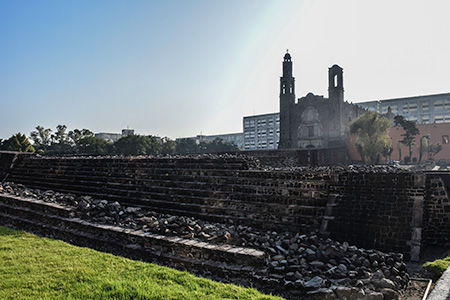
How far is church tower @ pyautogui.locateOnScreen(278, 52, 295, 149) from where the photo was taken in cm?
3525

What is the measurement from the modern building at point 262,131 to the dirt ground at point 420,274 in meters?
80.6

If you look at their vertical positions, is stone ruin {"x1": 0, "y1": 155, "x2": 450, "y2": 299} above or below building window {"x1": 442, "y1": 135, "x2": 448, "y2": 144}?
below

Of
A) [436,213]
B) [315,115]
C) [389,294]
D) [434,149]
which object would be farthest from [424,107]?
[389,294]

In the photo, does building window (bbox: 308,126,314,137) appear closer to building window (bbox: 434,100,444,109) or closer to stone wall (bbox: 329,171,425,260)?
stone wall (bbox: 329,171,425,260)

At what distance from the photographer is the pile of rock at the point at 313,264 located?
395cm

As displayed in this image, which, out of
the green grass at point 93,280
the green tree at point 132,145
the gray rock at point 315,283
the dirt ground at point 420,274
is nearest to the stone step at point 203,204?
Result: the dirt ground at point 420,274

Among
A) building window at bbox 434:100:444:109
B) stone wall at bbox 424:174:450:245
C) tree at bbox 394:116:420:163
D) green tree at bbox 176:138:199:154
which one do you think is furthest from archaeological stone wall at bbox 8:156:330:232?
building window at bbox 434:100:444:109

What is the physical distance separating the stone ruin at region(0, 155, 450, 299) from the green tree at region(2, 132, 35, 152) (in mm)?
33359

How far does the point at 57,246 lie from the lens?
19.5 feet

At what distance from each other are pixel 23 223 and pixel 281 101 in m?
31.3

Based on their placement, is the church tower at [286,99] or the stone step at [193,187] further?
the church tower at [286,99]

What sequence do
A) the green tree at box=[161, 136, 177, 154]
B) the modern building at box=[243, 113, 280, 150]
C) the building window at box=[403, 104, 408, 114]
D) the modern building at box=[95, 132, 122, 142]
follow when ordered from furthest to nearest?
the modern building at box=[95, 132, 122, 142] → the modern building at box=[243, 113, 280, 150] → the building window at box=[403, 104, 408, 114] → the green tree at box=[161, 136, 177, 154]

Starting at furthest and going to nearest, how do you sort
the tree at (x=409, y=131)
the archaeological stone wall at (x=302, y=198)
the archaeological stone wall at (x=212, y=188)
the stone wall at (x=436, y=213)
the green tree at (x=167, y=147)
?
the green tree at (x=167, y=147) < the tree at (x=409, y=131) < the archaeological stone wall at (x=212, y=188) < the stone wall at (x=436, y=213) < the archaeological stone wall at (x=302, y=198)

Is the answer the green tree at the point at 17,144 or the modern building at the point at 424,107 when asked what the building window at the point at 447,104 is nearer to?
the modern building at the point at 424,107
